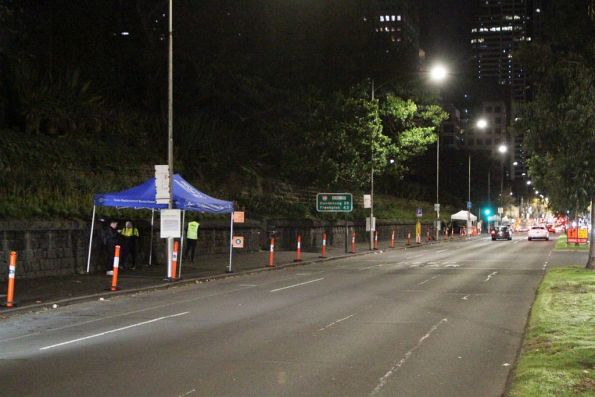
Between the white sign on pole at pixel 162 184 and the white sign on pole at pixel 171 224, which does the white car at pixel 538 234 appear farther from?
the white sign on pole at pixel 171 224

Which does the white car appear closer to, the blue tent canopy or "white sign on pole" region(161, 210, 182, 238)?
the blue tent canopy

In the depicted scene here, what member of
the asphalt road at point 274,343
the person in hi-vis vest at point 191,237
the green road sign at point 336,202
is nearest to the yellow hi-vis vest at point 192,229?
the person in hi-vis vest at point 191,237

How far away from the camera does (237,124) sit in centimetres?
4650

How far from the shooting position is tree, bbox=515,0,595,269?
2108cm

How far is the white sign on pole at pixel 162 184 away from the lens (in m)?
21.8

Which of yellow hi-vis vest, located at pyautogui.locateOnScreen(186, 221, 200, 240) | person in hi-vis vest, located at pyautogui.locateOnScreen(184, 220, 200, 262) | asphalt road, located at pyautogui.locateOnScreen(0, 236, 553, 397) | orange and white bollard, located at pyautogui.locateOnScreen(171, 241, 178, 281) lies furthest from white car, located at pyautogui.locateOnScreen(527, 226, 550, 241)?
orange and white bollard, located at pyautogui.locateOnScreen(171, 241, 178, 281)

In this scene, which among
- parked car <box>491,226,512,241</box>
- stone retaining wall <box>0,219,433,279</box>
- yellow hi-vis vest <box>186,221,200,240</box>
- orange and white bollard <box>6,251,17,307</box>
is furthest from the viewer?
parked car <box>491,226,512,241</box>

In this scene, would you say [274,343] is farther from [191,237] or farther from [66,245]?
[191,237]

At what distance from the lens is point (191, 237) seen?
28188 millimetres

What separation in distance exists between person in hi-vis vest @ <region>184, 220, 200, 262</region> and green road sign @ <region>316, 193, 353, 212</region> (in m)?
12.4

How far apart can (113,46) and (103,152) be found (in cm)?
1081

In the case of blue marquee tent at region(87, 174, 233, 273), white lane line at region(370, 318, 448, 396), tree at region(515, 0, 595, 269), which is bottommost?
white lane line at region(370, 318, 448, 396)

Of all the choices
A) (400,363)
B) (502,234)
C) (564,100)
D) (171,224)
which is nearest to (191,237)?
(171,224)

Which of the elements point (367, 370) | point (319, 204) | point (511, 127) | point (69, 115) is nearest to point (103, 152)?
point (69, 115)
